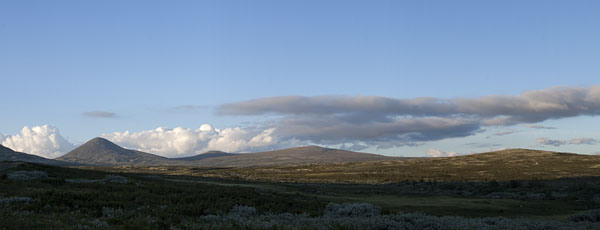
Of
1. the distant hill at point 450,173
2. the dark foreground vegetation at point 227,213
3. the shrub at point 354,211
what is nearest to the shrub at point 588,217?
the dark foreground vegetation at point 227,213

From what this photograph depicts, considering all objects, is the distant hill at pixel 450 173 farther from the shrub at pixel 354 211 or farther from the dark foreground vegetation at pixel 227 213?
the shrub at pixel 354 211

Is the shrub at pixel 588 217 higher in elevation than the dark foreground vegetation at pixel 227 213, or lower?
lower

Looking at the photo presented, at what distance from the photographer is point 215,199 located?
1118 inches

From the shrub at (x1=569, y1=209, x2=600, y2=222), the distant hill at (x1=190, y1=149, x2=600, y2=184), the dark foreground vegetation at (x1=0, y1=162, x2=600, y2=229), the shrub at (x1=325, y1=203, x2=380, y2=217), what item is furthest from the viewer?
the distant hill at (x1=190, y1=149, x2=600, y2=184)

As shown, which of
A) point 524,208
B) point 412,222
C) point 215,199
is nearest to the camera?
point 412,222

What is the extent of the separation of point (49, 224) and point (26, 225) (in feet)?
2.67

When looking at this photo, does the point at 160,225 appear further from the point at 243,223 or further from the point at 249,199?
the point at 249,199

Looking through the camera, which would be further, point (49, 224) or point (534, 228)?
point (534, 228)

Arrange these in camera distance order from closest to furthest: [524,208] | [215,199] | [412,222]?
1. [412,222]
2. [215,199]
3. [524,208]

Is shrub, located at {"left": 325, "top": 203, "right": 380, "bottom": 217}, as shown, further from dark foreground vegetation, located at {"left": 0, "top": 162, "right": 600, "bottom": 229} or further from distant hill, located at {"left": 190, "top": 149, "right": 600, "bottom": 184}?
distant hill, located at {"left": 190, "top": 149, "right": 600, "bottom": 184}

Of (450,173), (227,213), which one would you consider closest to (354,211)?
(227,213)

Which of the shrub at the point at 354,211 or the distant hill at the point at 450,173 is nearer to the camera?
the shrub at the point at 354,211

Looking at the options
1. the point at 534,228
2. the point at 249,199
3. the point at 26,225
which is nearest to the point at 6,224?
the point at 26,225

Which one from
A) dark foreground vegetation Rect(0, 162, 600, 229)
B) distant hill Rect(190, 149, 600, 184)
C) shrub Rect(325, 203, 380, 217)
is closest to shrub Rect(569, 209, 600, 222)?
dark foreground vegetation Rect(0, 162, 600, 229)
